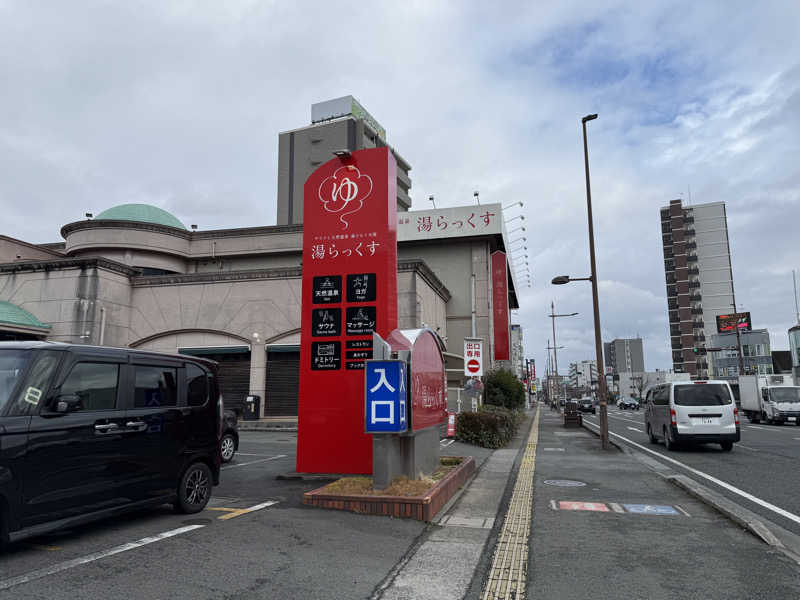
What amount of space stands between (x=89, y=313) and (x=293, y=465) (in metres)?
15.8

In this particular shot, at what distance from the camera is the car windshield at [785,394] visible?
26.7 m

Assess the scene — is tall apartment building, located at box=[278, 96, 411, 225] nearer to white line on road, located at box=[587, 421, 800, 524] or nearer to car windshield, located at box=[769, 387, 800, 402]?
car windshield, located at box=[769, 387, 800, 402]

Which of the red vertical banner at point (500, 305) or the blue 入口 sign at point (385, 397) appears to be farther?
the red vertical banner at point (500, 305)

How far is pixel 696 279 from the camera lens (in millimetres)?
92875

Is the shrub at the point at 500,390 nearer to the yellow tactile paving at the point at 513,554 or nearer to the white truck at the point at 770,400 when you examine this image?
the white truck at the point at 770,400

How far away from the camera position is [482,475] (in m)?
10.8

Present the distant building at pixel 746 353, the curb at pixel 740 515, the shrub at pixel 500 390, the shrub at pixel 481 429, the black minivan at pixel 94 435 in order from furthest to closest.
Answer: the distant building at pixel 746 353, the shrub at pixel 500 390, the shrub at pixel 481 429, the curb at pixel 740 515, the black minivan at pixel 94 435

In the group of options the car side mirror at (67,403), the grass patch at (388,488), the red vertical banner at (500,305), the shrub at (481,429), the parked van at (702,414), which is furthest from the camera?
the red vertical banner at (500,305)

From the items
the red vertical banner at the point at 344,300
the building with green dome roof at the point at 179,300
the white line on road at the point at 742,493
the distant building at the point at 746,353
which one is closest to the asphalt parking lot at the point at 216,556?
the red vertical banner at the point at 344,300

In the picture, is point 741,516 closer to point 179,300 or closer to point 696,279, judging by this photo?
point 179,300

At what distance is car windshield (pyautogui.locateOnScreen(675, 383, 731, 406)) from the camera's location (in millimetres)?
14711

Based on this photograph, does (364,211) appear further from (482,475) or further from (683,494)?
(683,494)

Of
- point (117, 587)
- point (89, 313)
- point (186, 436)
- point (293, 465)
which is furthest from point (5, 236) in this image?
point (117, 587)

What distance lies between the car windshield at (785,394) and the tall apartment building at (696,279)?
2727 inches
